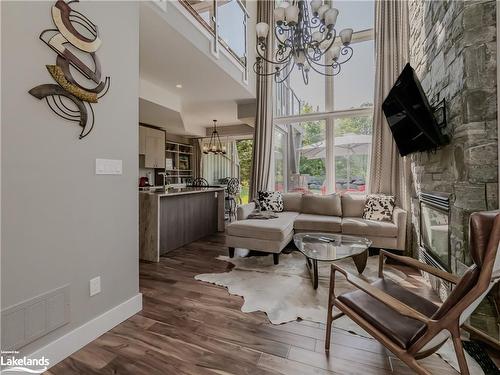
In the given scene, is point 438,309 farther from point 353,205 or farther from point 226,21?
point 226,21

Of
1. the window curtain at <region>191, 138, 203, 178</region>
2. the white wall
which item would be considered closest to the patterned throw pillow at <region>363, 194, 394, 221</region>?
the white wall

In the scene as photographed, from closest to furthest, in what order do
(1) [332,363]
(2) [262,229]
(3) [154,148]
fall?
1. (1) [332,363]
2. (2) [262,229]
3. (3) [154,148]

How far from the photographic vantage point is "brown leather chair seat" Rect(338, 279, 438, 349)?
1.20 meters

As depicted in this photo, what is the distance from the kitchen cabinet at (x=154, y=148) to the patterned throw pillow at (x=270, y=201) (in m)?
3.37

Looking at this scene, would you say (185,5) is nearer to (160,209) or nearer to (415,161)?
(160,209)

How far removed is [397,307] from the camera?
3.66 feet

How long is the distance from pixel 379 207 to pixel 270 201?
1803 mm

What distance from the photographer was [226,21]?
12.5ft

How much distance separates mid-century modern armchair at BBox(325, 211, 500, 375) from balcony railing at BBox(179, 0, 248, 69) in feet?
11.1

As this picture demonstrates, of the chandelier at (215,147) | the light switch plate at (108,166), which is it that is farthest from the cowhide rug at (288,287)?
the chandelier at (215,147)

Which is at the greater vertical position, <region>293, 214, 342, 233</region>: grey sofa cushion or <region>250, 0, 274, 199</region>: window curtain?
<region>250, 0, 274, 199</region>: window curtain

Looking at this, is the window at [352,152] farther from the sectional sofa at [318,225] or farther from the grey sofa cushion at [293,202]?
the grey sofa cushion at [293,202]

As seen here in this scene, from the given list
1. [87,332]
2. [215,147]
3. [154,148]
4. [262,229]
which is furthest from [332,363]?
[154,148]

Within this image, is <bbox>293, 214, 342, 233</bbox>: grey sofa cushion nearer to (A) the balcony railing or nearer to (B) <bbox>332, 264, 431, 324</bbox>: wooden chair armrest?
(B) <bbox>332, 264, 431, 324</bbox>: wooden chair armrest
